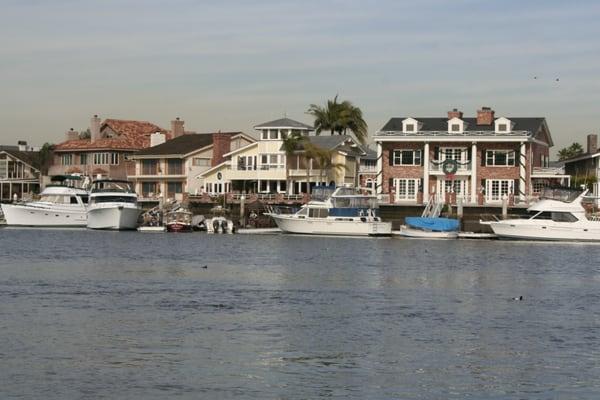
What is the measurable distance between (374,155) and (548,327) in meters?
95.4

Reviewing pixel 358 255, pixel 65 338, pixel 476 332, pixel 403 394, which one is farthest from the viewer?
pixel 358 255

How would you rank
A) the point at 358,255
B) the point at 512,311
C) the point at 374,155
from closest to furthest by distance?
1. the point at 512,311
2. the point at 358,255
3. the point at 374,155

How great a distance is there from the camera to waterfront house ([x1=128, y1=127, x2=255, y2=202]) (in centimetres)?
12138

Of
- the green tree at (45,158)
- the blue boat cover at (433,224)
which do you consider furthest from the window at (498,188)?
the green tree at (45,158)

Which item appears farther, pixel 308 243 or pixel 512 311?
pixel 308 243

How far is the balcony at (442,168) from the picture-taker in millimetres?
101812

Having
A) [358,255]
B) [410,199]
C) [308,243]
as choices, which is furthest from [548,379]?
[410,199]

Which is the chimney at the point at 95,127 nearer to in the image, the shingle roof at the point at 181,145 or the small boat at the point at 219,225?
the shingle roof at the point at 181,145

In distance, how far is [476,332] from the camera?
34.8m

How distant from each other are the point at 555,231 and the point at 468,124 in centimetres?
2302

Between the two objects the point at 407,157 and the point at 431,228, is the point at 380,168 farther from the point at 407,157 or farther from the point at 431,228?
the point at 431,228

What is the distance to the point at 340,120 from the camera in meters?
126

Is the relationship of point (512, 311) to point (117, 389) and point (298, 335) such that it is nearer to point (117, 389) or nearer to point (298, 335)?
point (298, 335)

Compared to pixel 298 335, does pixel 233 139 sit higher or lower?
higher
